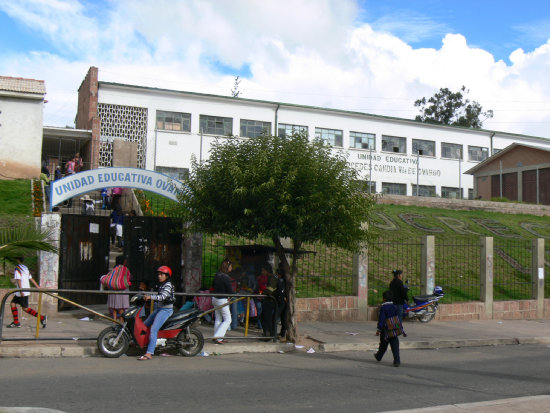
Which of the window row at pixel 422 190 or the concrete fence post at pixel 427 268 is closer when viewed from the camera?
the concrete fence post at pixel 427 268

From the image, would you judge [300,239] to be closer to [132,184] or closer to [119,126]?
[132,184]

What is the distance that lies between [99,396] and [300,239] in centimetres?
583

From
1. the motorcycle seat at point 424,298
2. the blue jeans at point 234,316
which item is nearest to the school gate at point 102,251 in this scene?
the blue jeans at point 234,316

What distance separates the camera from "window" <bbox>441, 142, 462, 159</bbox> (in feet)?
158

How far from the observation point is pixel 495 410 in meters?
6.36

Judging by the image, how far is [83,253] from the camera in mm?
14133

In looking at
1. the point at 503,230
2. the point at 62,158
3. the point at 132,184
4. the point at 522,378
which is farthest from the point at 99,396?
the point at 62,158

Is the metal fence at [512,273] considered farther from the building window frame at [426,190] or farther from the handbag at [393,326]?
the building window frame at [426,190]

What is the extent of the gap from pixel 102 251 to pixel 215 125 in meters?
26.0

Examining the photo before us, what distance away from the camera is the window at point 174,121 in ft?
123

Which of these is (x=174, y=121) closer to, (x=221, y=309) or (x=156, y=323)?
(x=221, y=309)

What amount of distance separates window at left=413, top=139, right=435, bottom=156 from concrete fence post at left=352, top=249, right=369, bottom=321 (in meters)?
32.8

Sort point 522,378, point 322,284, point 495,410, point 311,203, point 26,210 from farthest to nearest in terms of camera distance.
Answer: point 26,210 < point 322,284 < point 311,203 < point 522,378 < point 495,410

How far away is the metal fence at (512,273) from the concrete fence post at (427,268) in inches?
126
